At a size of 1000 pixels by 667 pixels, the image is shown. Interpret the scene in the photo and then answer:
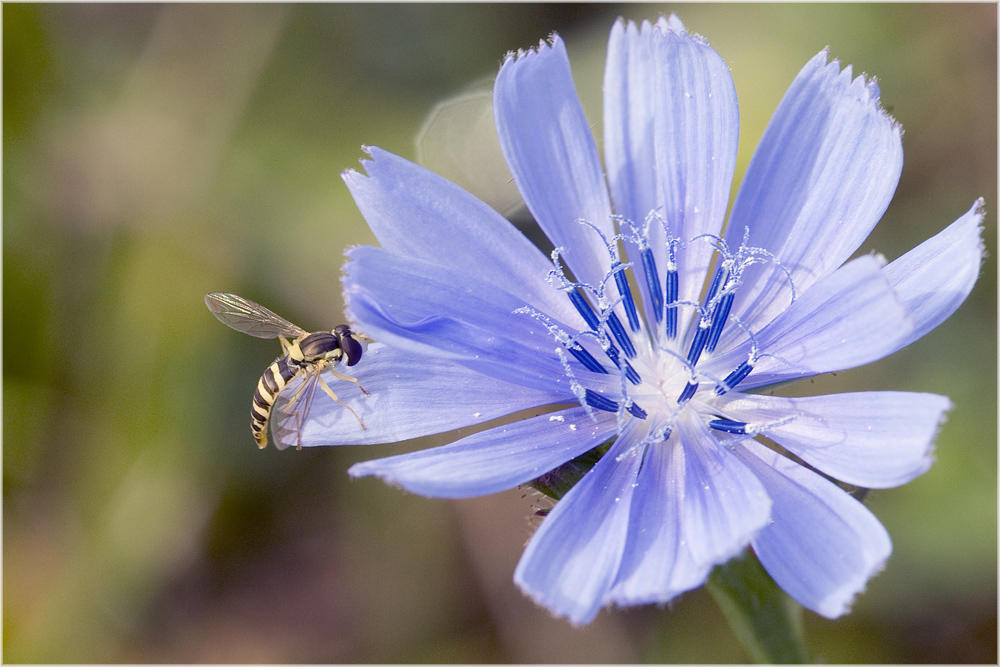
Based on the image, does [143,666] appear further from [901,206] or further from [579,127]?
[901,206]

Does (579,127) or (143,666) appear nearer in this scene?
(579,127)

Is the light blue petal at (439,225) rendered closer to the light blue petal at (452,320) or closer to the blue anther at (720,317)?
the light blue petal at (452,320)

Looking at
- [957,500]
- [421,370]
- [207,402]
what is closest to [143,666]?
[207,402]

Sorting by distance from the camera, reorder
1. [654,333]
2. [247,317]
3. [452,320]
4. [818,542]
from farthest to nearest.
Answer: [247,317] → [654,333] → [452,320] → [818,542]

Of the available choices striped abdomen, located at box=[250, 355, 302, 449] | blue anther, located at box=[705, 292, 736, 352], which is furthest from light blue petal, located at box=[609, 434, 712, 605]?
striped abdomen, located at box=[250, 355, 302, 449]

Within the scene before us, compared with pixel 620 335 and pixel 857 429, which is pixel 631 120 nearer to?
pixel 620 335

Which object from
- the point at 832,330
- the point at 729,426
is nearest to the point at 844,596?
the point at 729,426
